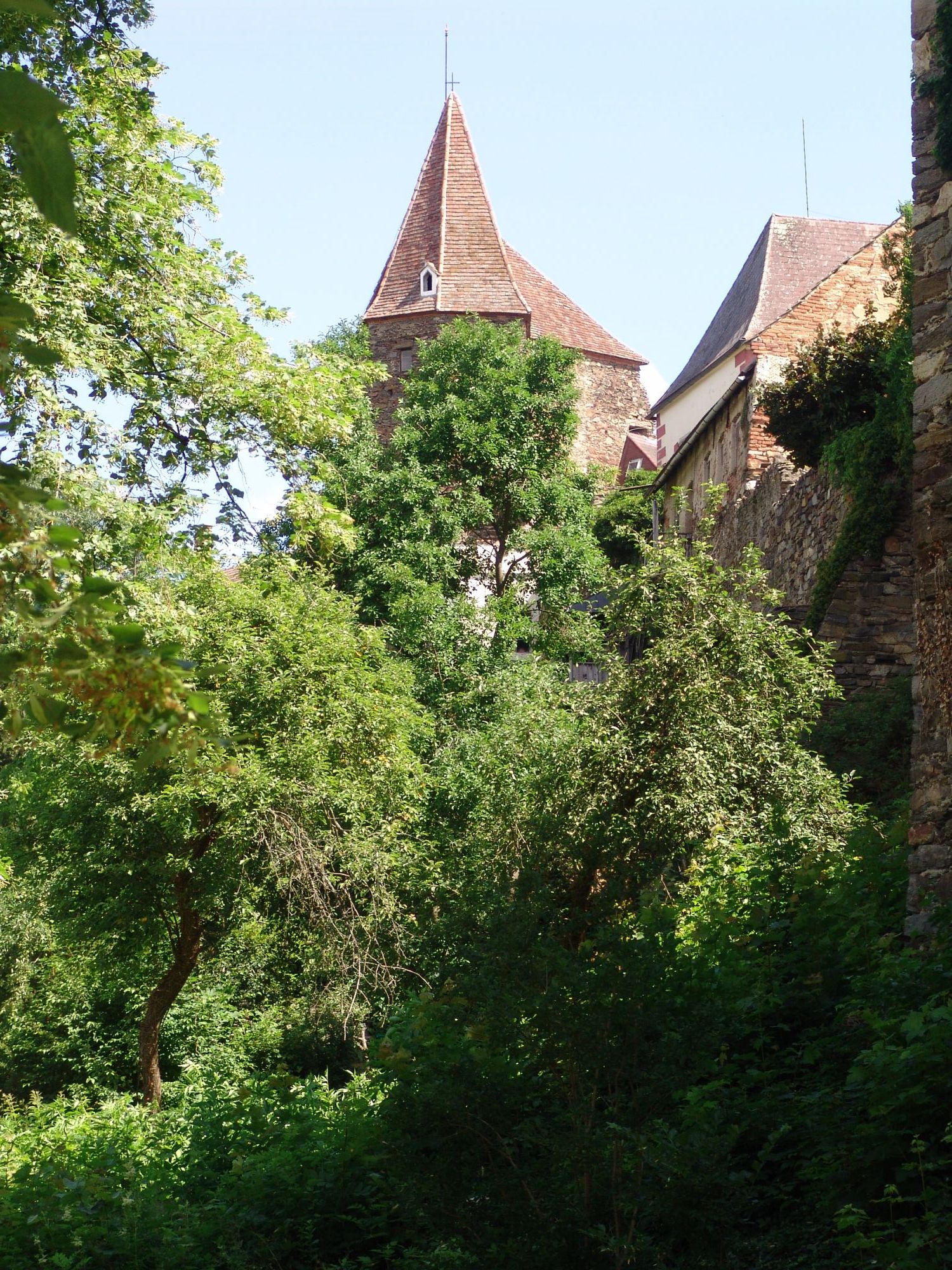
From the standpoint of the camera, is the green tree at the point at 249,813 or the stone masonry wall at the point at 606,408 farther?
the stone masonry wall at the point at 606,408

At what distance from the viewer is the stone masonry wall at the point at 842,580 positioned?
1416 centimetres

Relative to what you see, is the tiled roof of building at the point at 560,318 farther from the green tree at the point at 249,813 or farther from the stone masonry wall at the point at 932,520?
the stone masonry wall at the point at 932,520

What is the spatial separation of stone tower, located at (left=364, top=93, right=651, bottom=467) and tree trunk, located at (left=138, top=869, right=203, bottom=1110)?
18.9 m

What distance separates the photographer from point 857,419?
16.3 m

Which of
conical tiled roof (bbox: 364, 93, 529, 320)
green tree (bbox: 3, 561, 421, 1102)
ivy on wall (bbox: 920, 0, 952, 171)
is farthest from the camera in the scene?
conical tiled roof (bbox: 364, 93, 529, 320)

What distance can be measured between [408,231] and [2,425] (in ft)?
139

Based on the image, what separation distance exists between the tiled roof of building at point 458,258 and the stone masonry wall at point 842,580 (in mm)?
21121

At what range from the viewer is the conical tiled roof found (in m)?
39.0

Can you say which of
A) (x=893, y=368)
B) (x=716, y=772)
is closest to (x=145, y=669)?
(x=716, y=772)

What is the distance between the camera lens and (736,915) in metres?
8.58

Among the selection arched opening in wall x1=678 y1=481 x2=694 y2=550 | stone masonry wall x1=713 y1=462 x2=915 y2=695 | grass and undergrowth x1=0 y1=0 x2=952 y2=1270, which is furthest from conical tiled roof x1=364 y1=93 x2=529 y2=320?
stone masonry wall x1=713 y1=462 x2=915 y2=695

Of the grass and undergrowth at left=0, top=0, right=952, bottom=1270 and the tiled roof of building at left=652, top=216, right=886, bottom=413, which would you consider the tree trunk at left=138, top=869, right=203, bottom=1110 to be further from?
the tiled roof of building at left=652, top=216, right=886, bottom=413

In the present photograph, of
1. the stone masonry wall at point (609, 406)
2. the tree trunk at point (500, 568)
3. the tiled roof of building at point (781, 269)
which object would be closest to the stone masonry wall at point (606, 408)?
the stone masonry wall at point (609, 406)

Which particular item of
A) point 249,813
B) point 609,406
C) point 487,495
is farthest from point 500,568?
point 609,406
